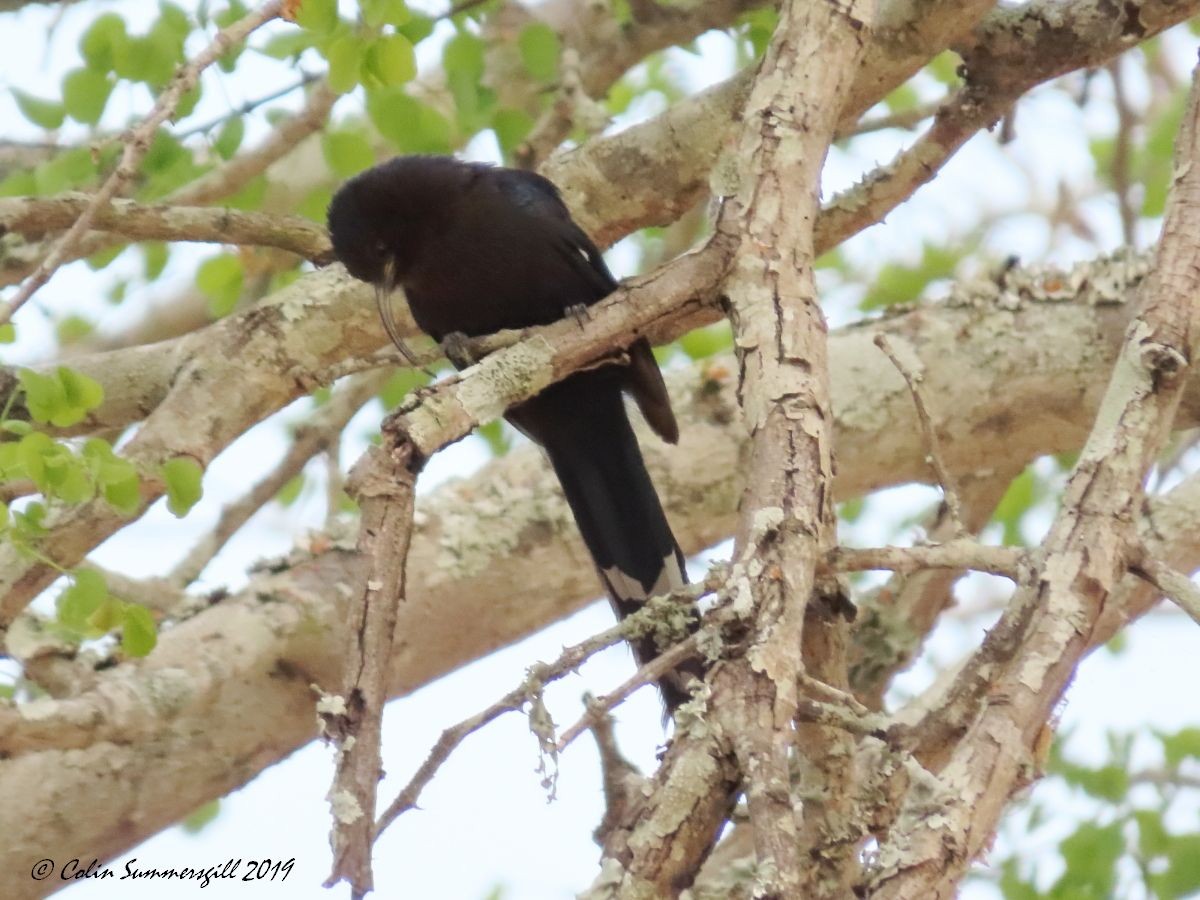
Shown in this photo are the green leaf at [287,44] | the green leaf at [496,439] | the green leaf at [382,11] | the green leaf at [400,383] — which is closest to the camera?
the green leaf at [382,11]

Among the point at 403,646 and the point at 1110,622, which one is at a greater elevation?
the point at 403,646

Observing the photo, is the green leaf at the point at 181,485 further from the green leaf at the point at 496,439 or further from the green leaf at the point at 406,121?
the green leaf at the point at 496,439

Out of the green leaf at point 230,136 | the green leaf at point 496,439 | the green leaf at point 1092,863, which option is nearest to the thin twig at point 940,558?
the green leaf at point 1092,863

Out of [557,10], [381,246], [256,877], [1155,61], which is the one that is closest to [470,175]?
[381,246]

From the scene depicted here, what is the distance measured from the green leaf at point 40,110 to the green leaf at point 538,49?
3.97ft

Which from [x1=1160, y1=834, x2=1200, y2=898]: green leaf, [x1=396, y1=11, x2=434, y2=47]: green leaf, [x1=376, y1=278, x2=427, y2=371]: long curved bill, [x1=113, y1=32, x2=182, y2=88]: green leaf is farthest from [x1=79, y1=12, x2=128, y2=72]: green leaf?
[x1=1160, y1=834, x2=1200, y2=898]: green leaf

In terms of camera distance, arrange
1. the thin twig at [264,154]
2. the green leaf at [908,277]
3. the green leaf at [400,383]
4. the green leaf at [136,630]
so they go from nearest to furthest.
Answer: the green leaf at [136,630] < the thin twig at [264,154] < the green leaf at [400,383] < the green leaf at [908,277]

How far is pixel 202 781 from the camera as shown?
3.67 metres

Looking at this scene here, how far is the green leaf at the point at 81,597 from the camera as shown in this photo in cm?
276

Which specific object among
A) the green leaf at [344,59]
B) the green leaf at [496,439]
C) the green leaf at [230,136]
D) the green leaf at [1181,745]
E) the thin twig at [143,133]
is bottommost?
the green leaf at [1181,745]

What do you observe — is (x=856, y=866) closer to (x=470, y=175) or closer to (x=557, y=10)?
(x=470, y=175)

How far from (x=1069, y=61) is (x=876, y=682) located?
5.71 ft

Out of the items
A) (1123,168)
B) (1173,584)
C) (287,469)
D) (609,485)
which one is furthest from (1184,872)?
(287,469)

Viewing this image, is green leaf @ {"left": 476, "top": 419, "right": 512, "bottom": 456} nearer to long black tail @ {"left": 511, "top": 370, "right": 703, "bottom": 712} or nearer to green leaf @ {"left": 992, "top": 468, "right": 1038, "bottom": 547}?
long black tail @ {"left": 511, "top": 370, "right": 703, "bottom": 712}
